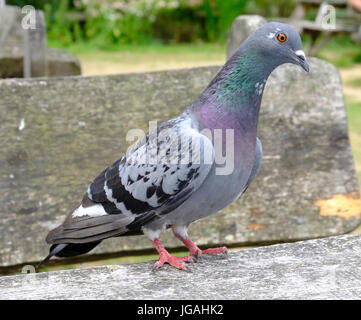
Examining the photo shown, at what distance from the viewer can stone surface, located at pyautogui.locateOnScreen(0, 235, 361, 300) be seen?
5.93ft

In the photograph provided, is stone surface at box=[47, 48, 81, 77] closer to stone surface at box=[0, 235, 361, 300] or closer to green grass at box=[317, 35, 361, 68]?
stone surface at box=[0, 235, 361, 300]

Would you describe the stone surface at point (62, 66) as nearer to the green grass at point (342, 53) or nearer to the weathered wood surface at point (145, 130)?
the weathered wood surface at point (145, 130)

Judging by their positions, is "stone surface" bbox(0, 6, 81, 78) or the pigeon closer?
the pigeon

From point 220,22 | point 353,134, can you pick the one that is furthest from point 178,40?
point 353,134

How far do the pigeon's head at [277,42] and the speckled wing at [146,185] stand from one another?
337mm

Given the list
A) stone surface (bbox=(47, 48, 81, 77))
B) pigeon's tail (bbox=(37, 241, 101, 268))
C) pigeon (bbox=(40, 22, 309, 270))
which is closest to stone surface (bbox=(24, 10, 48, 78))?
stone surface (bbox=(47, 48, 81, 77))

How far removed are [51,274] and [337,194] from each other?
58.5 inches

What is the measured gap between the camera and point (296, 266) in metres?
2.01

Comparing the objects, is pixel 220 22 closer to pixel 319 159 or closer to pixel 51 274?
pixel 319 159

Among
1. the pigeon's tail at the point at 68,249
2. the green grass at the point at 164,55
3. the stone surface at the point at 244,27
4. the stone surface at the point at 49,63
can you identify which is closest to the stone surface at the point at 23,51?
the stone surface at the point at 49,63

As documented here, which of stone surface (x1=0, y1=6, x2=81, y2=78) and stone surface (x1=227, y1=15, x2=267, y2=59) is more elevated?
stone surface (x1=227, y1=15, x2=267, y2=59)

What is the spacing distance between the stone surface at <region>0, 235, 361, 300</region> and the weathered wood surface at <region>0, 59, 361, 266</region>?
62 cm

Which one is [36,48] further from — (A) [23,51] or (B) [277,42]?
(B) [277,42]

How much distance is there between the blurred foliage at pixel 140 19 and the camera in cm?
1344
